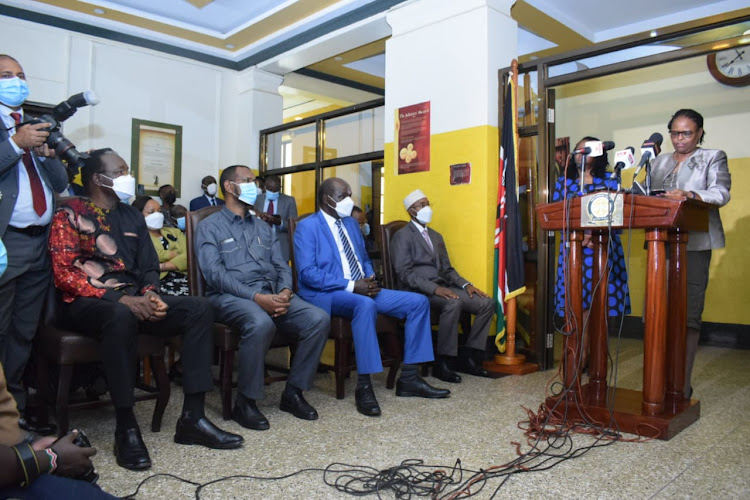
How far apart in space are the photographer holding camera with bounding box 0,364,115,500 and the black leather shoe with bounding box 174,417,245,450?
95 centimetres

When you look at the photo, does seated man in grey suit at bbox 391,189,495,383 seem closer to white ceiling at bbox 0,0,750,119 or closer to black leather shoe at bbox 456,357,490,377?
black leather shoe at bbox 456,357,490,377

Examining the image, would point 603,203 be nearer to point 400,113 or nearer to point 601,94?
point 400,113

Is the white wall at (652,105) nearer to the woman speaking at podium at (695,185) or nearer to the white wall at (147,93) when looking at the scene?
the woman speaking at podium at (695,185)

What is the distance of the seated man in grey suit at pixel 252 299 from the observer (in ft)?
8.28

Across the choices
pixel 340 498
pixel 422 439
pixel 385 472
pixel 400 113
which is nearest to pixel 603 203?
pixel 422 439

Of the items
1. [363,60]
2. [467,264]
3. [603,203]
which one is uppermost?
[363,60]

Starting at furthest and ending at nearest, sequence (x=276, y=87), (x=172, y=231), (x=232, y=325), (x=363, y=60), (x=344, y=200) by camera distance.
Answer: (x=363, y=60), (x=276, y=87), (x=172, y=231), (x=344, y=200), (x=232, y=325)

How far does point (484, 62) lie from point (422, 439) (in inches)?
109

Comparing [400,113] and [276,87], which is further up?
[276,87]

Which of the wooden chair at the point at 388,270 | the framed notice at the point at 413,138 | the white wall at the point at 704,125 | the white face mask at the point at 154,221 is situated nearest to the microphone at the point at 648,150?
the wooden chair at the point at 388,270

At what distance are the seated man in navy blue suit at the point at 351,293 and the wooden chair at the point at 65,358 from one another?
0.92 metres

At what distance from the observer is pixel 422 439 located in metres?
2.37

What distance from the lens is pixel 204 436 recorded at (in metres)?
2.23

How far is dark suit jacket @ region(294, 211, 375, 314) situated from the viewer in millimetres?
3061
